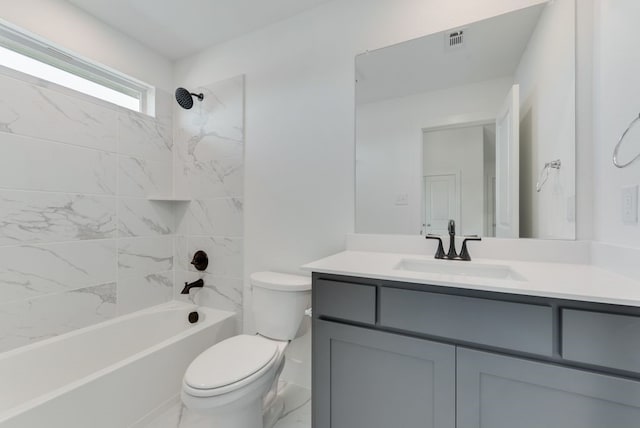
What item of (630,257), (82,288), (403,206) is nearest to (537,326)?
(630,257)

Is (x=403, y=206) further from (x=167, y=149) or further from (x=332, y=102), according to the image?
(x=167, y=149)

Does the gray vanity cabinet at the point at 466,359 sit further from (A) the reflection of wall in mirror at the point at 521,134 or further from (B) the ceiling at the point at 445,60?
(B) the ceiling at the point at 445,60

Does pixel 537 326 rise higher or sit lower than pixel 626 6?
lower

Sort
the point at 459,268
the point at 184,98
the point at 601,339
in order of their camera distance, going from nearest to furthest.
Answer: the point at 601,339 → the point at 459,268 → the point at 184,98

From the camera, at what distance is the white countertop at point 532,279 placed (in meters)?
0.73

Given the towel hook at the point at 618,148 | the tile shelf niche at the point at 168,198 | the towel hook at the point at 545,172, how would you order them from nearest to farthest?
Result: the towel hook at the point at 618,148 < the towel hook at the point at 545,172 < the tile shelf niche at the point at 168,198

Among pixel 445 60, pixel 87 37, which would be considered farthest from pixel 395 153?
pixel 87 37

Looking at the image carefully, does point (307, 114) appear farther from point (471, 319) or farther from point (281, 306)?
point (471, 319)

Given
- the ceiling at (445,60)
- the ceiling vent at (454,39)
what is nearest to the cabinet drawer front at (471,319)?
the ceiling at (445,60)

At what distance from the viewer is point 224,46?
206cm

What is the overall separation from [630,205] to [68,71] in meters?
2.94

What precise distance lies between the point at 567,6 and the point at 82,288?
2983 mm

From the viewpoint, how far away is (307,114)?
173cm

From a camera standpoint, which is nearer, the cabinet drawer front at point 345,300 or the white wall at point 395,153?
the cabinet drawer front at point 345,300
